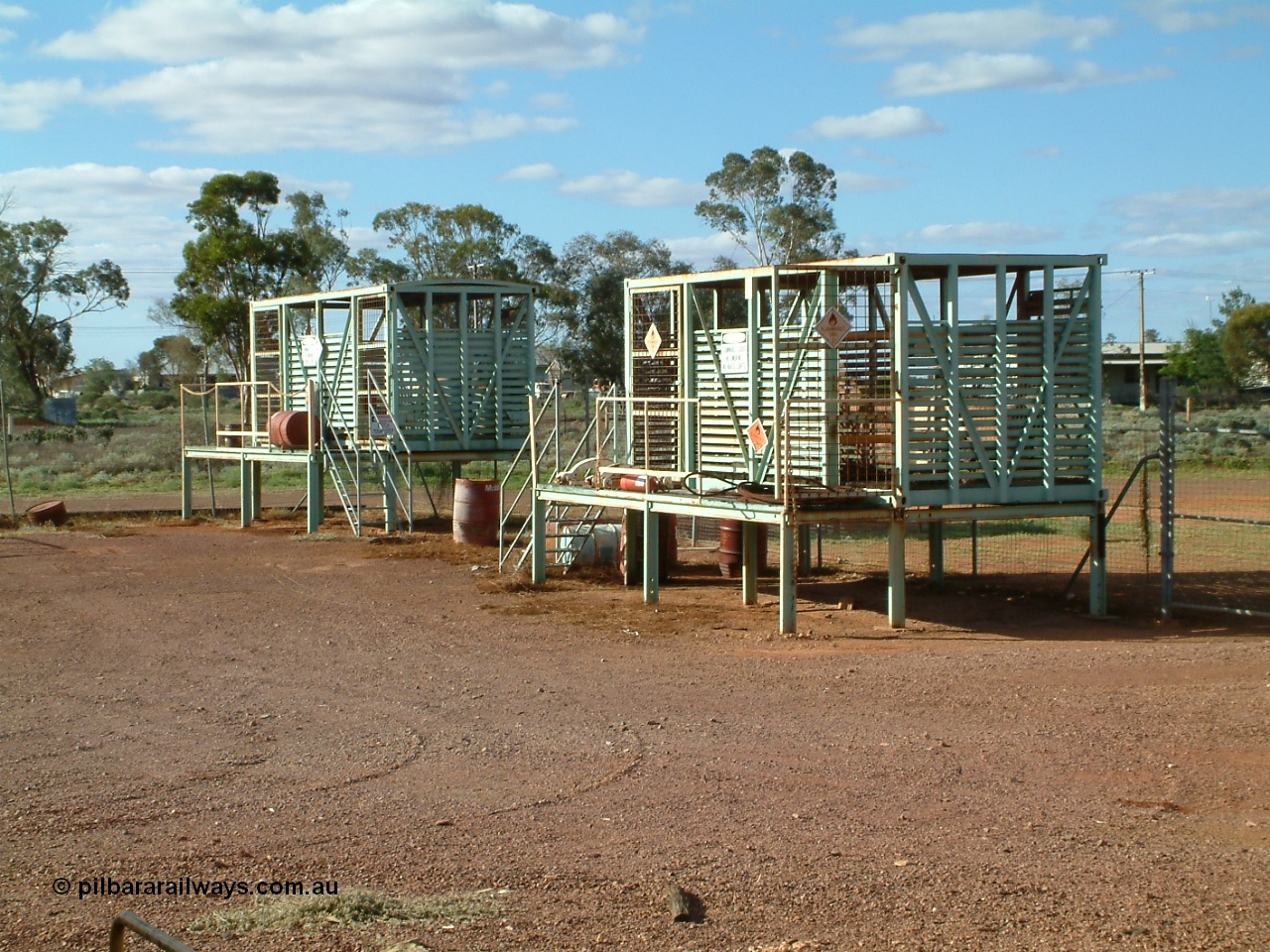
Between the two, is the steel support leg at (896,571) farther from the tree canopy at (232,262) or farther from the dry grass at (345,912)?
the tree canopy at (232,262)

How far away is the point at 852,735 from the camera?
8.95 metres

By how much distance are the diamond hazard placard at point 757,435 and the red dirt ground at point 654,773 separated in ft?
6.07

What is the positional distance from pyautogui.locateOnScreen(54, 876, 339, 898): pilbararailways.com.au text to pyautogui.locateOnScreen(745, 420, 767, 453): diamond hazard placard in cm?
867

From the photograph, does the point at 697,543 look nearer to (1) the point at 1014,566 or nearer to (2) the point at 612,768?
(1) the point at 1014,566

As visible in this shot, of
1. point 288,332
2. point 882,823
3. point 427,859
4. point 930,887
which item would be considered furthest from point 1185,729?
point 288,332

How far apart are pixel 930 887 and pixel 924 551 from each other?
1509cm

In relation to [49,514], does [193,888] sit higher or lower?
lower

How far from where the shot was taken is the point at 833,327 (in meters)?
13.6

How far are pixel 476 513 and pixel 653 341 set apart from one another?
6196 mm

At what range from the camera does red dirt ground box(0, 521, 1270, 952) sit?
5.76 m

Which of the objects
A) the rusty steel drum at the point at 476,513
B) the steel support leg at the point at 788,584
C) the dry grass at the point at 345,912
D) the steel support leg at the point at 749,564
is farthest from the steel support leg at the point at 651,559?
the dry grass at the point at 345,912

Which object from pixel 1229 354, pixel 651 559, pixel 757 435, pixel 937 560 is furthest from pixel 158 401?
pixel 757 435

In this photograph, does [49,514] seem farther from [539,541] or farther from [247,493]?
[539,541]

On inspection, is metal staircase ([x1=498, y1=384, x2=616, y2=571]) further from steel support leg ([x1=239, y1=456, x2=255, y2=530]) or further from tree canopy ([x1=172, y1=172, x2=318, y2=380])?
tree canopy ([x1=172, y1=172, x2=318, y2=380])
